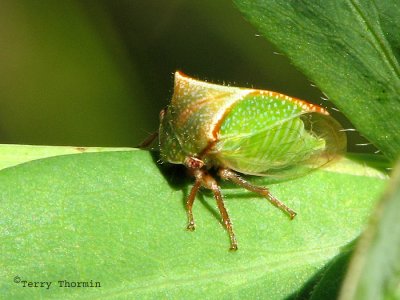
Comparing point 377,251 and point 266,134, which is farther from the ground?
point 377,251

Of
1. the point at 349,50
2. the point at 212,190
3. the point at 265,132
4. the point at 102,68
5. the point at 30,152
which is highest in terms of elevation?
the point at 349,50

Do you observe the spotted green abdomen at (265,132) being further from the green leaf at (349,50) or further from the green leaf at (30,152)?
the green leaf at (30,152)

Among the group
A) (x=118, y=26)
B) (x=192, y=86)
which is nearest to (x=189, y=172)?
(x=192, y=86)

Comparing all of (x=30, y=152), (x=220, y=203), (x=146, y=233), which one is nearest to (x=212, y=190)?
(x=220, y=203)

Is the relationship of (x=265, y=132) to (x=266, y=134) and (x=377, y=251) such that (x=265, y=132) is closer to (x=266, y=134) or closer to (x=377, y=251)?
(x=266, y=134)

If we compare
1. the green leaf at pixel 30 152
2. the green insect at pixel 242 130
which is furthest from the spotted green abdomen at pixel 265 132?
the green leaf at pixel 30 152

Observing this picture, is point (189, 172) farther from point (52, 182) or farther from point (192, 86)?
point (52, 182)

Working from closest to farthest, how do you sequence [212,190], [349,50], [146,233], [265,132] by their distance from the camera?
[146,233], [349,50], [212,190], [265,132]
